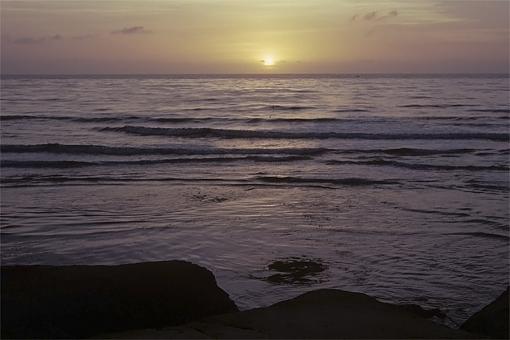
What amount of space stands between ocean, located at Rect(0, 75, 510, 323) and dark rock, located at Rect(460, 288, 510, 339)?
2.19 feet

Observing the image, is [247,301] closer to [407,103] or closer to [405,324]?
[405,324]

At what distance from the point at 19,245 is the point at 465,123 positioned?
2390 centimetres

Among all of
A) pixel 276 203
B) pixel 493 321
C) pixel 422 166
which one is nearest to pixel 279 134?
pixel 422 166

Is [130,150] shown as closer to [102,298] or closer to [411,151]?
[411,151]

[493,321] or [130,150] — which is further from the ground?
[130,150]

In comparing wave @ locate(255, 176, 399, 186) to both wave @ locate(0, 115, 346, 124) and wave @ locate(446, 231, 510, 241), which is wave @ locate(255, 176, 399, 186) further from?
wave @ locate(0, 115, 346, 124)

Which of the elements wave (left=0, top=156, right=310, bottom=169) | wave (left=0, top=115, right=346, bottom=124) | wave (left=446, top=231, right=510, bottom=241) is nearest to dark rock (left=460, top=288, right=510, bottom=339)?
wave (left=446, top=231, right=510, bottom=241)

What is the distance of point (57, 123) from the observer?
92.9 ft

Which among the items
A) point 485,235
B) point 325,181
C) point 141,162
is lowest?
point 485,235

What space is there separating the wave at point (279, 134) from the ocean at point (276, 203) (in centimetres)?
9

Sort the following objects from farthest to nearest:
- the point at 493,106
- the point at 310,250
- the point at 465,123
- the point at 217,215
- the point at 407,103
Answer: the point at 407,103, the point at 493,106, the point at 465,123, the point at 217,215, the point at 310,250

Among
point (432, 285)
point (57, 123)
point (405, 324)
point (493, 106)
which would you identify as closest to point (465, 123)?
point (493, 106)

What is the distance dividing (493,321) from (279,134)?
20.5 meters

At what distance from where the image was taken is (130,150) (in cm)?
2028
